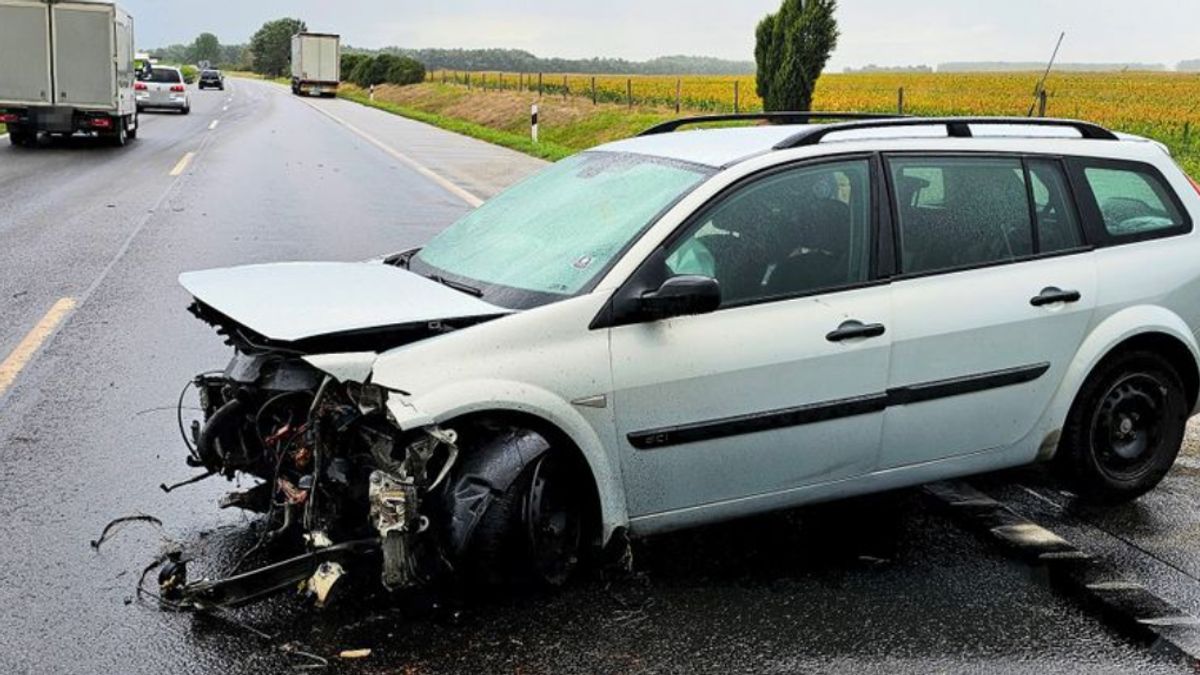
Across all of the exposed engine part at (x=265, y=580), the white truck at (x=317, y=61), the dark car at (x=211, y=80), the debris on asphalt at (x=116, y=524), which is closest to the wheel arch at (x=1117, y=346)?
the exposed engine part at (x=265, y=580)

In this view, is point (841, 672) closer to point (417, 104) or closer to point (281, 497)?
point (281, 497)

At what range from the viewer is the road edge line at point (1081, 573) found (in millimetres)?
4086

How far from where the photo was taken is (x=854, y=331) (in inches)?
177

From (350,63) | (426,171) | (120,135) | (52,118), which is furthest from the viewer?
(350,63)

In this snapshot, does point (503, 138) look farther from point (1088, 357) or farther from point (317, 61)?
point (317, 61)

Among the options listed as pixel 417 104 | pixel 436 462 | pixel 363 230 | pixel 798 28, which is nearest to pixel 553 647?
pixel 436 462

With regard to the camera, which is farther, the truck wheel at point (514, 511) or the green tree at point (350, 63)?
the green tree at point (350, 63)

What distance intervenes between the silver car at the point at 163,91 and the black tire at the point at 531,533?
43419 millimetres

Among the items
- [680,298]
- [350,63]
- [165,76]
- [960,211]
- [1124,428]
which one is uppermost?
[350,63]

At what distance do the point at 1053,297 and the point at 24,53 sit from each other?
23053 millimetres

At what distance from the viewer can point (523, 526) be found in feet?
13.3

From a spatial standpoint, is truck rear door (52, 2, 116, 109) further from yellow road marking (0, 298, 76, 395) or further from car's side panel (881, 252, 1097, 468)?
car's side panel (881, 252, 1097, 468)

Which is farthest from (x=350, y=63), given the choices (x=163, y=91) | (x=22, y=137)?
(x=22, y=137)

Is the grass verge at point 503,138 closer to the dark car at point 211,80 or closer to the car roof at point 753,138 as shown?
the car roof at point 753,138
